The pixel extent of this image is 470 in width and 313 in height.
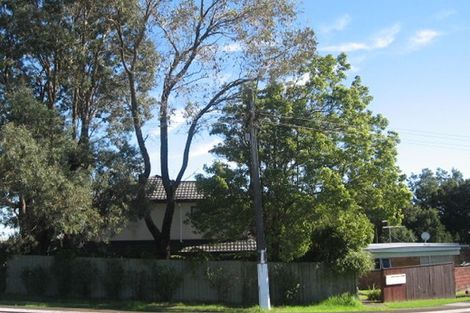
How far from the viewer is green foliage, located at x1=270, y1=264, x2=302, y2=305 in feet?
88.9

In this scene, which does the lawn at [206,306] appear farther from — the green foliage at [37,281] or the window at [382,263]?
the window at [382,263]

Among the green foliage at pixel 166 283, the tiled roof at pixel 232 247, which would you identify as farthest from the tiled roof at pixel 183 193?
the green foliage at pixel 166 283

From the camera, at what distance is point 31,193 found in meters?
23.8

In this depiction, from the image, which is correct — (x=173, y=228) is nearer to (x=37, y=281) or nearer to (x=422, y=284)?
(x=37, y=281)

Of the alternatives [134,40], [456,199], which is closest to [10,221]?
[134,40]

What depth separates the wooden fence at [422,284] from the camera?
2903 cm

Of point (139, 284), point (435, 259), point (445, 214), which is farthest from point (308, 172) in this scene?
point (445, 214)

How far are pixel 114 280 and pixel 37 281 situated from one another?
398 cm

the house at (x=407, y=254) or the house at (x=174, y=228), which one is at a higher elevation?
the house at (x=174, y=228)

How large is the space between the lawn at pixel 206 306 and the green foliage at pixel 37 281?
224 centimetres

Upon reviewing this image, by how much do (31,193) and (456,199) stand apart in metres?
64.4

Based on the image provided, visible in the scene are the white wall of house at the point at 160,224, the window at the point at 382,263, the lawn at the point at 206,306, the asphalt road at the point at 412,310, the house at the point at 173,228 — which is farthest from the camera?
the window at the point at 382,263

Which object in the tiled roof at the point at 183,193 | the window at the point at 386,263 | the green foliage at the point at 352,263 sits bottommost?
the window at the point at 386,263

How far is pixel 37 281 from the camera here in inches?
1152
